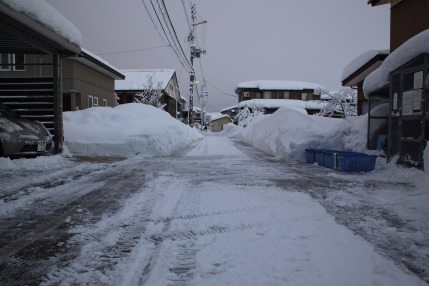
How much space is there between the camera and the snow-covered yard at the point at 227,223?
2.36 meters

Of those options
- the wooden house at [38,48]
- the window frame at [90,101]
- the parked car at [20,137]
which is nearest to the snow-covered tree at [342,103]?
the window frame at [90,101]

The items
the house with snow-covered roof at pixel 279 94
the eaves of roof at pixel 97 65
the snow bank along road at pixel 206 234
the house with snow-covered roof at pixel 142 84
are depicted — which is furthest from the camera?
the house with snow-covered roof at pixel 279 94

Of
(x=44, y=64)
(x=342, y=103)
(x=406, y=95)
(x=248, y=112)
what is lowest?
(x=406, y=95)

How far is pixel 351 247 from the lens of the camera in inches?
112

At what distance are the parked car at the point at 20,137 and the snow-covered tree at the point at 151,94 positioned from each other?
2435 cm

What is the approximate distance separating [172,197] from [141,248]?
1.93m

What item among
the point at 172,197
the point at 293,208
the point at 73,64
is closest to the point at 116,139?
the point at 172,197

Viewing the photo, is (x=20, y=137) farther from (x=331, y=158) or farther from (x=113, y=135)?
(x=331, y=158)

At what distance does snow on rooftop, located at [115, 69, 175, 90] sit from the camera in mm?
37281

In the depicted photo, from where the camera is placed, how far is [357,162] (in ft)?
24.5

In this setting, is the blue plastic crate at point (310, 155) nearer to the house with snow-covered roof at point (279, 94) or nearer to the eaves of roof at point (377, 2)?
the eaves of roof at point (377, 2)

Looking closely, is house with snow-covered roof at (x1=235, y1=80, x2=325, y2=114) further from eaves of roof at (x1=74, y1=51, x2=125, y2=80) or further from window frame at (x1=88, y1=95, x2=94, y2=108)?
window frame at (x1=88, y1=95, x2=94, y2=108)

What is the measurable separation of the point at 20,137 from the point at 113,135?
346 cm

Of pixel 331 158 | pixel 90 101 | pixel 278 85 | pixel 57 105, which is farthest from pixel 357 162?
pixel 278 85
